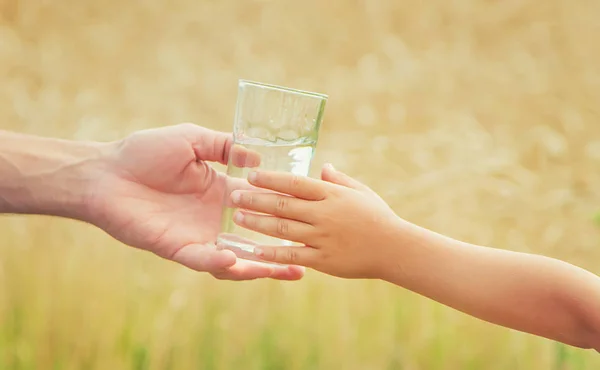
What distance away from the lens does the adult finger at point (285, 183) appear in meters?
0.75

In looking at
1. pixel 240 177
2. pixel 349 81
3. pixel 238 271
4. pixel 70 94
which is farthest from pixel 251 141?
pixel 70 94

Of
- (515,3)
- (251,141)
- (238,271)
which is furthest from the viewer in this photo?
(515,3)

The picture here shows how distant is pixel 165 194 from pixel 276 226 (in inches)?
10.4

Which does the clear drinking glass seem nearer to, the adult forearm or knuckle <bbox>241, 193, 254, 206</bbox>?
knuckle <bbox>241, 193, 254, 206</bbox>

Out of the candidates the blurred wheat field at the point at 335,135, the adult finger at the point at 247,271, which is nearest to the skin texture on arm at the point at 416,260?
the adult finger at the point at 247,271

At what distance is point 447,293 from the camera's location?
0.80 meters

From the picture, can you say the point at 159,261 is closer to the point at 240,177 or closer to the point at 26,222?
the point at 26,222

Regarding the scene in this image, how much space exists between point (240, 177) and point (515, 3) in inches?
21.7

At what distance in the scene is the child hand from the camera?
0.77 metres

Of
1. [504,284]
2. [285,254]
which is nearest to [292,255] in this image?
[285,254]

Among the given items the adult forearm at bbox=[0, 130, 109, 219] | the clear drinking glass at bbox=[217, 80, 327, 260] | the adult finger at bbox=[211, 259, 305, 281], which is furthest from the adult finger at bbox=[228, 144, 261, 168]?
the adult forearm at bbox=[0, 130, 109, 219]

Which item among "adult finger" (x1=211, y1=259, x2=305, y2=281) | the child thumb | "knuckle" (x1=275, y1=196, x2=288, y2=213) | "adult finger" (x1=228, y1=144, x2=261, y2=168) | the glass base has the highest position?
"adult finger" (x1=228, y1=144, x2=261, y2=168)

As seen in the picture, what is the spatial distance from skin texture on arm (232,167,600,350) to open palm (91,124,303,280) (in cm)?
16

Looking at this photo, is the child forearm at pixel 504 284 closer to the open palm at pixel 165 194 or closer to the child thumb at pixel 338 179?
the child thumb at pixel 338 179
